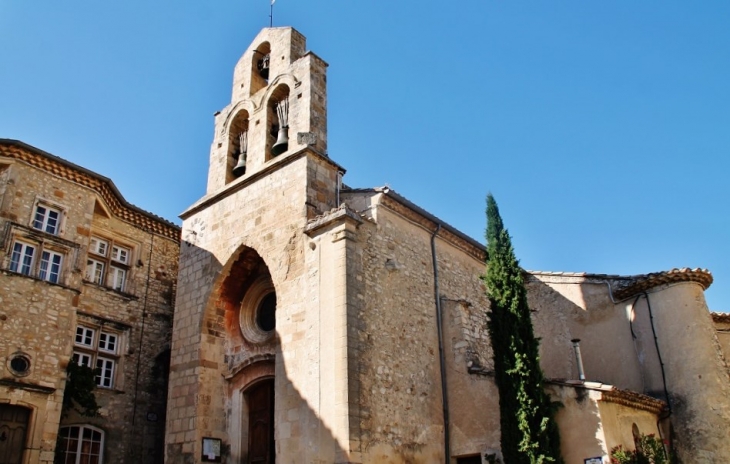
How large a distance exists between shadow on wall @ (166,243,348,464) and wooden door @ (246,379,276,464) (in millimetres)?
19

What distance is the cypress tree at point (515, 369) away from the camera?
1025 cm

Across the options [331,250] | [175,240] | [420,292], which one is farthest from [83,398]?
[420,292]

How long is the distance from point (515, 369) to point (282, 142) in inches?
268

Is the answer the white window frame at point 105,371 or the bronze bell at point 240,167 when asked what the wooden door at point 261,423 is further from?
the bronze bell at point 240,167

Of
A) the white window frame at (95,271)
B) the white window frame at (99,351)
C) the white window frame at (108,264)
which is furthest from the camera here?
the white window frame at (108,264)

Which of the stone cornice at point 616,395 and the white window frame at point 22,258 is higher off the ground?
the white window frame at point 22,258

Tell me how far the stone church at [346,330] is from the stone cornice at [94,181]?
7.10ft

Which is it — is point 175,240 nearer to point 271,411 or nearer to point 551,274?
point 271,411

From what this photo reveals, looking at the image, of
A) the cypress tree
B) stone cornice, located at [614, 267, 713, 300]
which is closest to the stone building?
the cypress tree

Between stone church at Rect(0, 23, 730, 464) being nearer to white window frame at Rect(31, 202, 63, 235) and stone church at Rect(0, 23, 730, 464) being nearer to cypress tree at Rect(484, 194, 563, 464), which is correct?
white window frame at Rect(31, 202, 63, 235)

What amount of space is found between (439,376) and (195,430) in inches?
194

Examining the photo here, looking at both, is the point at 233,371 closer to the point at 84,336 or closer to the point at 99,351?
the point at 99,351

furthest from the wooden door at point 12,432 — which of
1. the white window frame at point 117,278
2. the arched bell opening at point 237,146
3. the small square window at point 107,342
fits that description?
the arched bell opening at point 237,146

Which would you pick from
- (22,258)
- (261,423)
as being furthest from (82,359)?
(261,423)
